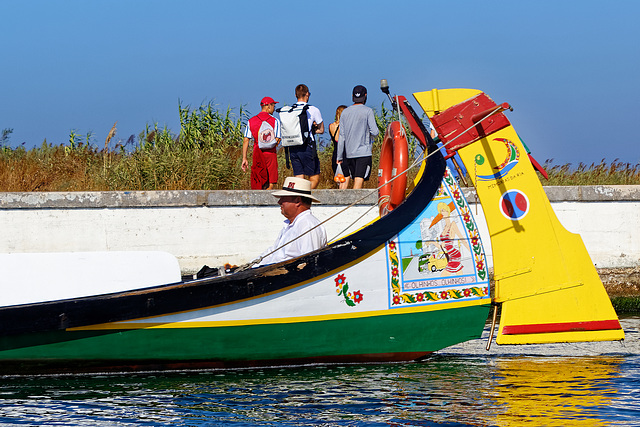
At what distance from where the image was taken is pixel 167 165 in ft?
42.5

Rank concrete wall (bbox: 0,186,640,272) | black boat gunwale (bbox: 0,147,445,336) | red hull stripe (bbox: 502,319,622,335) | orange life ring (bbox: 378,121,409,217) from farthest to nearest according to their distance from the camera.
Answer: concrete wall (bbox: 0,186,640,272) < orange life ring (bbox: 378,121,409,217) < red hull stripe (bbox: 502,319,622,335) < black boat gunwale (bbox: 0,147,445,336)

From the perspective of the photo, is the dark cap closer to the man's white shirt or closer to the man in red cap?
the man in red cap

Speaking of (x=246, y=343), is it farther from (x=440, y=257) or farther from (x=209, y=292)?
(x=440, y=257)

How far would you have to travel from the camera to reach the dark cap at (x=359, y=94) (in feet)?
41.4

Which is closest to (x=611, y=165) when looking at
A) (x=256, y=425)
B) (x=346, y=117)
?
(x=346, y=117)

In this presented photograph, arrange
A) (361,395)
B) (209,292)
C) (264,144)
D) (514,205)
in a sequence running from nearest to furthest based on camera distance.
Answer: (361,395)
(209,292)
(514,205)
(264,144)

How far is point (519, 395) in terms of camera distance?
22.0 ft

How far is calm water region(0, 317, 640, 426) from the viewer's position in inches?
241

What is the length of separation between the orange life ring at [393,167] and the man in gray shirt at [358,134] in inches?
150

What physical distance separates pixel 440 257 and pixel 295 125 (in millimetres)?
5019

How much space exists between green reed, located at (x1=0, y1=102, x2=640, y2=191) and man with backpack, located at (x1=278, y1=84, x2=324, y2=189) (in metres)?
1.25

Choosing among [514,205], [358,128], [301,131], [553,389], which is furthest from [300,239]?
[358,128]

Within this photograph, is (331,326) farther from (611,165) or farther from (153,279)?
(611,165)

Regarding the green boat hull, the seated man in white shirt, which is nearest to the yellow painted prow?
the green boat hull
